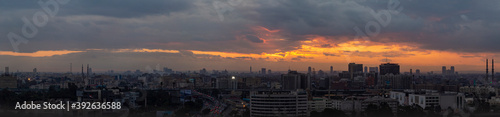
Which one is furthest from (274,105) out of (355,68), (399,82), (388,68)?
→ (355,68)

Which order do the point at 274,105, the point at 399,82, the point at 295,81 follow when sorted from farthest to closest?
the point at 399,82, the point at 295,81, the point at 274,105

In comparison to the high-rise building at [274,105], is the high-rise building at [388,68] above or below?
above

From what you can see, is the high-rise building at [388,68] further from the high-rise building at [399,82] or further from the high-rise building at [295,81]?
the high-rise building at [295,81]

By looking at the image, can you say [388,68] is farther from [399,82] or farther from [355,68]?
[399,82]

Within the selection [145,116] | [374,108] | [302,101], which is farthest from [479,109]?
[145,116]

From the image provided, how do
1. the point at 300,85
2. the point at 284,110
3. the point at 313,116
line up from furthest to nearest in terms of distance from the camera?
the point at 300,85, the point at 284,110, the point at 313,116

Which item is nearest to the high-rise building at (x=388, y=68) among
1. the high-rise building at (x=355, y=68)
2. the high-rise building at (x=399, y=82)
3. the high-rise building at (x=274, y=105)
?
the high-rise building at (x=355, y=68)

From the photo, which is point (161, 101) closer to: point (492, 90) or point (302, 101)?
point (302, 101)

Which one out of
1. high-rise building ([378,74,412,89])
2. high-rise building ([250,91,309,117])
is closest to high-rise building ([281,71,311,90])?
high-rise building ([378,74,412,89])

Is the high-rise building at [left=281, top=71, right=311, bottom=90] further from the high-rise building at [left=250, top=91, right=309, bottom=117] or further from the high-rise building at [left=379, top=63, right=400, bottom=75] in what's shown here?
the high-rise building at [left=250, top=91, right=309, bottom=117]

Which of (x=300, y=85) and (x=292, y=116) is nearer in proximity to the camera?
(x=292, y=116)

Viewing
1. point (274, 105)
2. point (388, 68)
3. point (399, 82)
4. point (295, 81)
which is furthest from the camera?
point (388, 68)
